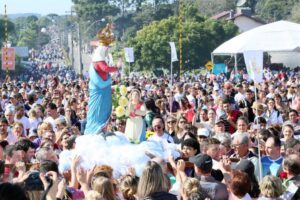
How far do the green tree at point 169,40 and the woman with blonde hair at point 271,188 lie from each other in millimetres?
57020

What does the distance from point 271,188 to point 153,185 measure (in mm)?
1261

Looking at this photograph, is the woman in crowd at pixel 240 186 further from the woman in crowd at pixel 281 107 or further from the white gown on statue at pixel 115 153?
the woman in crowd at pixel 281 107

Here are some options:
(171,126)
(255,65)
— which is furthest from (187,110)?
(255,65)

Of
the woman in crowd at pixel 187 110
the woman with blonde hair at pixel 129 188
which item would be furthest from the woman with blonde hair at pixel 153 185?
the woman in crowd at pixel 187 110

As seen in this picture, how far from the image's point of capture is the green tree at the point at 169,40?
6625 cm

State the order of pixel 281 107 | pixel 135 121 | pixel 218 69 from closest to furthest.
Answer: pixel 135 121 → pixel 281 107 → pixel 218 69

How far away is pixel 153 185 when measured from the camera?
307 inches

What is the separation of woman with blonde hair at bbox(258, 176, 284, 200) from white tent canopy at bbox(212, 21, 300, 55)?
1546 centimetres

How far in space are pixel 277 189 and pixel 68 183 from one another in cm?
255

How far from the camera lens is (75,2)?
468 ft

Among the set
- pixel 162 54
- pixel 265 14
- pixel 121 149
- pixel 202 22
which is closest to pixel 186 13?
pixel 202 22

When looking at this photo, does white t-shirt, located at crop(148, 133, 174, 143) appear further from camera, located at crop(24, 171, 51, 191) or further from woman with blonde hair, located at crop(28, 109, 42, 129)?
camera, located at crop(24, 171, 51, 191)

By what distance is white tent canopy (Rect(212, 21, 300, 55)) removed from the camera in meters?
23.9

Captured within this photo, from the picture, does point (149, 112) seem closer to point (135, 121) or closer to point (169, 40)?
point (135, 121)
